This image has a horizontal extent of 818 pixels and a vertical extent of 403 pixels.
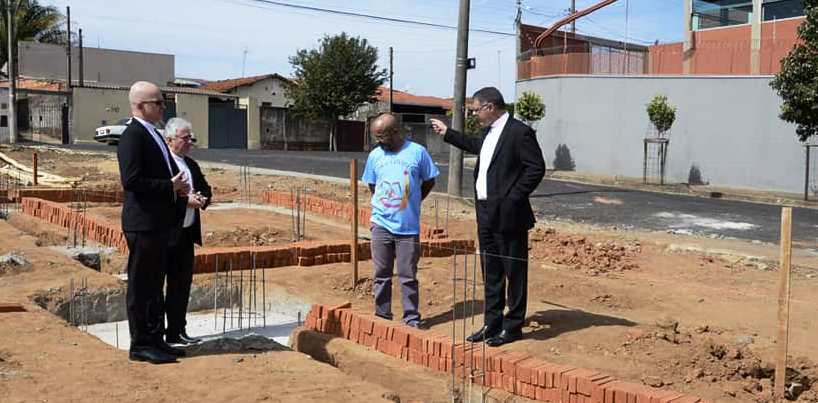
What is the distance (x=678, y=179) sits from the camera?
24.1 meters

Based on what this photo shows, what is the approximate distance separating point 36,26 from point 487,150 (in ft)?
141

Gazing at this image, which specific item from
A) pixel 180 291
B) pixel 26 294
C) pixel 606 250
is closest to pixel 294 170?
pixel 606 250

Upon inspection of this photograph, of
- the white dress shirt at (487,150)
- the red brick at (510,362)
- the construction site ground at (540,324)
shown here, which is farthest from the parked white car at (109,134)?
the red brick at (510,362)

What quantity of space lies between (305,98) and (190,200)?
123 feet

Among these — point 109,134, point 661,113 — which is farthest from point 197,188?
point 109,134

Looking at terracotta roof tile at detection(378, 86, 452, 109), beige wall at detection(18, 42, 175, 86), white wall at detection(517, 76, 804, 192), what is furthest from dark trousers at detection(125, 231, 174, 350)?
terracotta roof tile at detection(378, 86, 452, 109)

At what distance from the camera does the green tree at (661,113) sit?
23250mm

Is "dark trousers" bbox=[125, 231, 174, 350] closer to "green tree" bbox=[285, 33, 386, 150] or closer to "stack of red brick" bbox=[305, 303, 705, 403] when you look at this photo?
"stack of red brick" bbox=[305, 303, 705, 403]

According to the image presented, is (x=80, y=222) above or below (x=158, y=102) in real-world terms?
below

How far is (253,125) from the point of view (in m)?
40.7

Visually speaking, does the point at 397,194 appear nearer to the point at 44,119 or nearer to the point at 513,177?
the point at 513,177

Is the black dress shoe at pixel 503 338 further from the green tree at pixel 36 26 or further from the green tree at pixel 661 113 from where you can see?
the green tree at pixel 36 26

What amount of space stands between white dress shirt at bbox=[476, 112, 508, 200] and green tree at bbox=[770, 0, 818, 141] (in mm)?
14549

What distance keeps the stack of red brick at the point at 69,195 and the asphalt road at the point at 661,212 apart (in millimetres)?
7191
